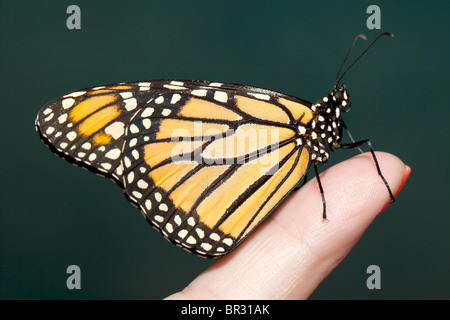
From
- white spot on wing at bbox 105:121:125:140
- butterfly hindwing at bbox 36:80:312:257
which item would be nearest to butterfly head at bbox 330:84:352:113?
butterfly hindwing at bbox 36:80:312:257

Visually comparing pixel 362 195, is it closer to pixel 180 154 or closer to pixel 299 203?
pixel 299 203

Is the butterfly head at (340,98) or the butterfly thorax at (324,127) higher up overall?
the butterfly head at (340,98)

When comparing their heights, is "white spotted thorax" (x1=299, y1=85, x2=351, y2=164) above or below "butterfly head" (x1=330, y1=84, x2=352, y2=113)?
below

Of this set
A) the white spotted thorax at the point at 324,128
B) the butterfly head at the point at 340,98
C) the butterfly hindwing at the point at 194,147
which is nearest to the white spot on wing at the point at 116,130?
the butterfly hindwing at the point at 194,147

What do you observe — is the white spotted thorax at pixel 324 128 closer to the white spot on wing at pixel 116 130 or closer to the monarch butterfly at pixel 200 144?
the monarch butterfly at pixel 200 144

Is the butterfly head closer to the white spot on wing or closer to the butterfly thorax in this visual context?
the butterfly thorax

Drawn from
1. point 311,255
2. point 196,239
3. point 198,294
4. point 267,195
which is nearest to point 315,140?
point 267,195

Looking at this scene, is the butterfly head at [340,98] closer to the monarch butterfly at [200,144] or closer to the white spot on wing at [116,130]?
the monarch butterfly at [200,144]

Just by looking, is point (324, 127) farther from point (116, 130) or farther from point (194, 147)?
point (116, 130)
